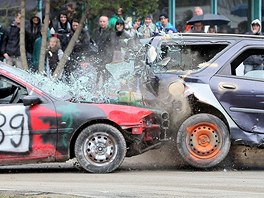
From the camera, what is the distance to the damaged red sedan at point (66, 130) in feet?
39.3

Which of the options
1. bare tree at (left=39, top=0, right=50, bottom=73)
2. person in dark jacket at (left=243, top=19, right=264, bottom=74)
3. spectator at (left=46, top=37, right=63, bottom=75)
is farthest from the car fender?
bare tree at (left=39, top=0, right=50, bottom=73)

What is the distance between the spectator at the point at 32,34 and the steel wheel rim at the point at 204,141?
8203 millimetres

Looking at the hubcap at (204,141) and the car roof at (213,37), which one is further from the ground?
the car roof at (213,37)

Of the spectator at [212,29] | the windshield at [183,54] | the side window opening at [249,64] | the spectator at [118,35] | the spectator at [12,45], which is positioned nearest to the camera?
the side window opening at [249,64]

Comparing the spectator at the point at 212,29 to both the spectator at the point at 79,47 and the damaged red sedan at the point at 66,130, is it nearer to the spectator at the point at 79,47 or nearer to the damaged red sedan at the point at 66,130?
the spectator at the point at 79,47

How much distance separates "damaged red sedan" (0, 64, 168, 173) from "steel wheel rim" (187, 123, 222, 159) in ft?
2.32

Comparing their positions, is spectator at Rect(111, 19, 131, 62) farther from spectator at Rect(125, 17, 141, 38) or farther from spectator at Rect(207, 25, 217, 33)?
spectator at Rect(207, 25, 217, 33)

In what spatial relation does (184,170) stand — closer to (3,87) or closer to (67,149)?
(67,149)

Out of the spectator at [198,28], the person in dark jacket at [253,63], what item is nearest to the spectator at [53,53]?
the spectator at [198,28]

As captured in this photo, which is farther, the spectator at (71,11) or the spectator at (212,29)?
the spectator at (71,11)

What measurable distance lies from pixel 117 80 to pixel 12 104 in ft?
6.48

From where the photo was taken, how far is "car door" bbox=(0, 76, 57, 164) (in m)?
12.0

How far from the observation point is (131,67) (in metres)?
13.6

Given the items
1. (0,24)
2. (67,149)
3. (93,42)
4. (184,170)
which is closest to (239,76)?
(184,170)
